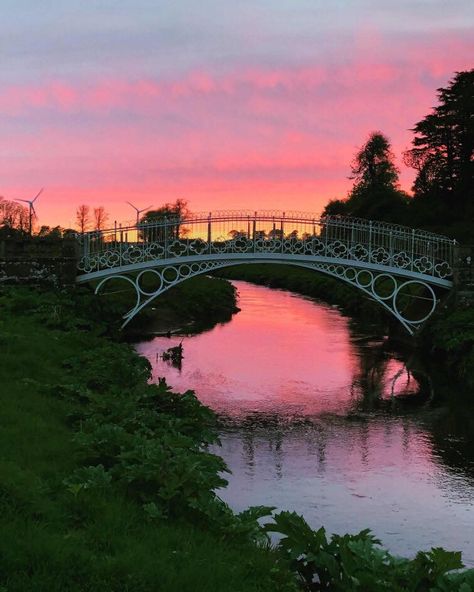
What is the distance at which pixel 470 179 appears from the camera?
195 feet

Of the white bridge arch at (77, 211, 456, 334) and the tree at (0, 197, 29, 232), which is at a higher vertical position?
the tree at (0, 197, 29, 232)

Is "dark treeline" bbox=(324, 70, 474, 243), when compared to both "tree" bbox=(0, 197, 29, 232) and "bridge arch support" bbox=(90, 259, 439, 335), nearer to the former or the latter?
"bridge arch support" bbox=(90, 259, 439, 335)

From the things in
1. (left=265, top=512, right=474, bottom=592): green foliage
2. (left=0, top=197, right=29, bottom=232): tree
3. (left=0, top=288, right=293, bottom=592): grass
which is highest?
(left=0, top=197, right=29, bottom=232): tree

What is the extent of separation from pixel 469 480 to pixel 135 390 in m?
7.02

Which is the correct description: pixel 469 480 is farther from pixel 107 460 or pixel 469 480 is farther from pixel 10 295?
pixel 10 295

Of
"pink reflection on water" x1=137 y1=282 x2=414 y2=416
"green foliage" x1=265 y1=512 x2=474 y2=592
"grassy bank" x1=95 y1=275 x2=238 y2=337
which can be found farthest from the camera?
"grassy bank" x1=95 y1=275 x2=238 y2=337

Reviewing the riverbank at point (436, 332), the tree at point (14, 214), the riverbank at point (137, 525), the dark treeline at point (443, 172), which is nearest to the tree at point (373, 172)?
the dark treeline at point (443, 172)

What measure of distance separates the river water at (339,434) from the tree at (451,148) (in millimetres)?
32072

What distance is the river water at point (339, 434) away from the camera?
38.8 ft

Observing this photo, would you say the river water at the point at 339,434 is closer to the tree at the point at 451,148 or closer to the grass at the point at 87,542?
the grass at the point at 87,542

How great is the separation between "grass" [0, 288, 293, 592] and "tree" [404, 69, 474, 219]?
177 ft

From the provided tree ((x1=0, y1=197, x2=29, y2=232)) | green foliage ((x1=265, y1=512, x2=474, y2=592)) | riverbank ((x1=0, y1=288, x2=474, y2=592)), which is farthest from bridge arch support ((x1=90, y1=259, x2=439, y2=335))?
tree ((x1=0, y1=197, x2=29, y2=232))

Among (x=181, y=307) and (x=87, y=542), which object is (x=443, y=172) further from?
(x=87, y=542)

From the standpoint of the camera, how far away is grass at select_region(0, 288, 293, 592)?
5.50 metres
